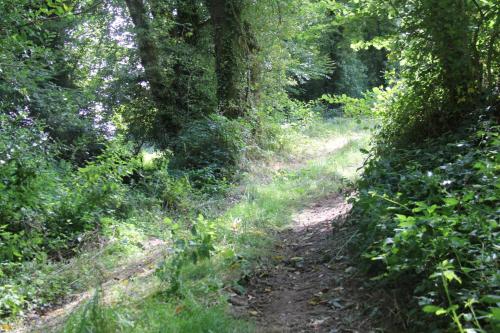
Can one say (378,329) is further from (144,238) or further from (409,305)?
(144,238)

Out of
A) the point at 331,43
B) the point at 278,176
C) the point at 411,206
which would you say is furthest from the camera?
the point at 331,43

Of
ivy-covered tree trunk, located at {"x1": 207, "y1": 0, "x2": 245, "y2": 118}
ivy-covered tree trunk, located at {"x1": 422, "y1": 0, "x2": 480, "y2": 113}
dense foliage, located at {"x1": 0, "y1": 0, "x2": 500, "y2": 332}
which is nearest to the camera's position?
dense foliage, located at {"x1": 0, "y1": 0, "x2": 500, "y2": 332}

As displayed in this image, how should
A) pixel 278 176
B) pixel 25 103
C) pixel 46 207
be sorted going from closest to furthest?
pixel 46 207 → pixel 25 103 → pixel 278 176

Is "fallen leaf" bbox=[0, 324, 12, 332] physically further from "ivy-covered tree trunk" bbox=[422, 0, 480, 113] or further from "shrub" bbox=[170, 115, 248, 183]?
"shrub" bbox=[170, 115, 248, 183]

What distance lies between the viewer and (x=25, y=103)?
968cm

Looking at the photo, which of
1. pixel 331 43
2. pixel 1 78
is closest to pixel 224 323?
pixel 1 78

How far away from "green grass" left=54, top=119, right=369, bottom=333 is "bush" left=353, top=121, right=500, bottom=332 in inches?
54.6

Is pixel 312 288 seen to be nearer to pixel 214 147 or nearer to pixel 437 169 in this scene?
pixel 437 169

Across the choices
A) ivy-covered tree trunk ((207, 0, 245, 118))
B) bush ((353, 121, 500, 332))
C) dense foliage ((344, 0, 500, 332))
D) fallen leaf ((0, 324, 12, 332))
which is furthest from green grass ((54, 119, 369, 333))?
ivy-covered tree trunk ((207, 0, 245, 118))

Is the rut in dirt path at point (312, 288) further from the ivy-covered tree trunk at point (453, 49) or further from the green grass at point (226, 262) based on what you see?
the ivy-covered tree trunk at point (453, 49)

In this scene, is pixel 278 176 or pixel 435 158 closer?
pixel 435 158

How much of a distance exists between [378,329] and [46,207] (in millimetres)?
5106

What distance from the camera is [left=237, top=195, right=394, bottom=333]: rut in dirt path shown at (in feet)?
12.9

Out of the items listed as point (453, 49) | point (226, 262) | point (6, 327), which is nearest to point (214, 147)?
point (226, 262)
